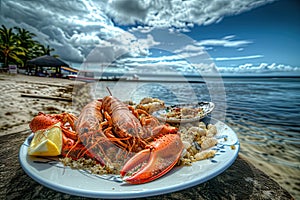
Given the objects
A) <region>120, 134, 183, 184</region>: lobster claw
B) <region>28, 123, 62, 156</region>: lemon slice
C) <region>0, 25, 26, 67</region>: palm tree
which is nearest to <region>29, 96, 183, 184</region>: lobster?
<region>120, 134, 183, 184</region>: lobster claw

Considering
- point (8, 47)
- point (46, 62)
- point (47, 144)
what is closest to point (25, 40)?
point (8, 47)

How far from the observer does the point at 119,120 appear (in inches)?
74.8

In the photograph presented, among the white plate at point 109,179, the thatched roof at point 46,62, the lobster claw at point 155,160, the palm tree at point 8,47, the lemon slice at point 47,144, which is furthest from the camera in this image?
the palm tree at point 8,47

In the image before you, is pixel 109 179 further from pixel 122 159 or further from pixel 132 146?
pixel 132 146

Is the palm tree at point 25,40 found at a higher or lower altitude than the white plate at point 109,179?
higher

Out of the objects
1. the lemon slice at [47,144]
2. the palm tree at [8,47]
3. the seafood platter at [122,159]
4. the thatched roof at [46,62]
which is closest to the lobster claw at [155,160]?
the seafood platter at [122,159]

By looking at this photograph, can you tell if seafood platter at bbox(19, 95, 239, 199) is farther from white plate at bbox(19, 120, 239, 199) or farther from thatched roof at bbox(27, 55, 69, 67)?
thatched roof at bbox(27, 55, 69, 67)

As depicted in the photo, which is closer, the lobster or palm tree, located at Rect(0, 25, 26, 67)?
the lobster

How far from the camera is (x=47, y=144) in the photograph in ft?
3.82

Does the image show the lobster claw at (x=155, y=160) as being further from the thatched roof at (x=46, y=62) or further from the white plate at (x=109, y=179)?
the thatched roof at (x=46, y=62)

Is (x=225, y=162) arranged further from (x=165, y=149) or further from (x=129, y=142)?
(x=129, y=142)

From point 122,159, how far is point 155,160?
33 cm

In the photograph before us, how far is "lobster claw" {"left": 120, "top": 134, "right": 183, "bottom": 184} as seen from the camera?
96cm

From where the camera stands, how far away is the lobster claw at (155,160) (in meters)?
0.96
